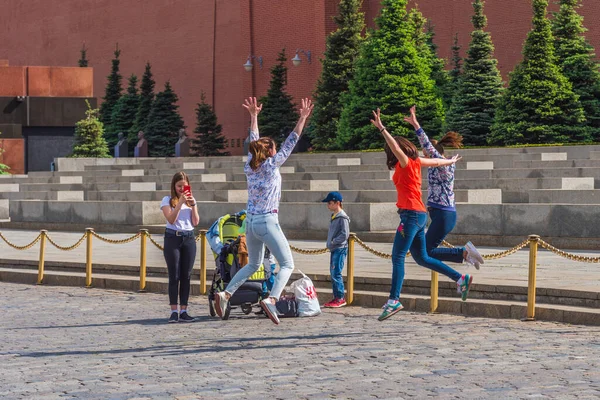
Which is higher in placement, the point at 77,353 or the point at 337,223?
the point at 337,223

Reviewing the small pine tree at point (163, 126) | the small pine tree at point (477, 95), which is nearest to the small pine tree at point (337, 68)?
the small pine tree at point (477, 95)

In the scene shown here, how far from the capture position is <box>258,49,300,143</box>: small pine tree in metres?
53.5

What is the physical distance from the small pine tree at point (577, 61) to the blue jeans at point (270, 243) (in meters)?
29.6

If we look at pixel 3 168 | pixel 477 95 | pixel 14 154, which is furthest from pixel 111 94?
pixel 477 95

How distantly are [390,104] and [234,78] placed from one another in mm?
20058

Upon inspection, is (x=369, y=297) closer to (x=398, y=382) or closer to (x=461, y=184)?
(x=398, y=382)

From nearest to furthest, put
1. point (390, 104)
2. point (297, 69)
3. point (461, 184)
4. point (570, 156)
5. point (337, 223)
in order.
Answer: point (337, 223) → point (461, 184) → point (570, 156) → point (390, 104) → point (297, 69)

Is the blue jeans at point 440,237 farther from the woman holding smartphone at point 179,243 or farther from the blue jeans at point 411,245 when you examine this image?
the woman holding smartphone at point 179,243

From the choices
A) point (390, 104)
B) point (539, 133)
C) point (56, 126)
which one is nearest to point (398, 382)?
point (539, 133)

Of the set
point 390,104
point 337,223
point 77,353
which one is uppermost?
point 390,104

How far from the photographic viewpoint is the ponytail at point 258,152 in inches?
413

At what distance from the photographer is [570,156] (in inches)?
1216

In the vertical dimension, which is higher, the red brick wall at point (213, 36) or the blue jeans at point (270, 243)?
the red brick wall at point (213, 36)

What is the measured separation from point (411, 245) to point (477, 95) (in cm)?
3140
